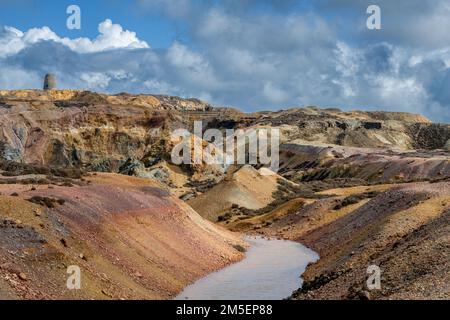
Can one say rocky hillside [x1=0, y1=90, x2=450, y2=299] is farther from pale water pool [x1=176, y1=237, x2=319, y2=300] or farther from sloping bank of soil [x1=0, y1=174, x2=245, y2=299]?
pale water pool [x1=176, y1=237, x2=319, y2=300]

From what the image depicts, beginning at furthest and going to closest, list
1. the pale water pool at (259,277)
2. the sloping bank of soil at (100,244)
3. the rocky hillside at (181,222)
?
the pale water pool at (259,277)
the rocky hillside at (181,222)
the sloping bank of soil at (100,244)

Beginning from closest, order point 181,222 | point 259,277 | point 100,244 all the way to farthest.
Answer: point 100,244, point 259,277, point 181,222

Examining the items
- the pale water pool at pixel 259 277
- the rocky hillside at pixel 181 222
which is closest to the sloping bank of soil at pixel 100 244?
the rocky hillside at pixel 181 222

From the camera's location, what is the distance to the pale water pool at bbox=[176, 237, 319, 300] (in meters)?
31.7

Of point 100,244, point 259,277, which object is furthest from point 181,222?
point 100,244

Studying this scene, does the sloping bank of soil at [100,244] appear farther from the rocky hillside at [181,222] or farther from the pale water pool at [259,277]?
the pale water pool at [259,277]

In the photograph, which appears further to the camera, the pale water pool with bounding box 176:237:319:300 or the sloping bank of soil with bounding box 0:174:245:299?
the pale water pool with bounding box 176:237:319:300

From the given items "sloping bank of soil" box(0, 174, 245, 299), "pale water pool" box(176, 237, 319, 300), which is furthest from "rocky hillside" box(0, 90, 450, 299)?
"pale water pool" box(176, 237, 319, 300)

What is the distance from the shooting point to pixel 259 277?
126 feet

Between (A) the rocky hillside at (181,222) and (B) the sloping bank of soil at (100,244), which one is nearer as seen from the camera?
(B) the sloping bank of soil at (100,244)

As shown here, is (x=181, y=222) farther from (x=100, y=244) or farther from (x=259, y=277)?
(x=100, y=244)

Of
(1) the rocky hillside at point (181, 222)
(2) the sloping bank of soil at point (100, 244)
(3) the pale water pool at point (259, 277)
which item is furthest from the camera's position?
(3) the pale water pool at point (259, 277)

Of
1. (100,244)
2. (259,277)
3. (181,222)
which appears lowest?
(259,277)

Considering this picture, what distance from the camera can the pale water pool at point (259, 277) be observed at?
3169cm
